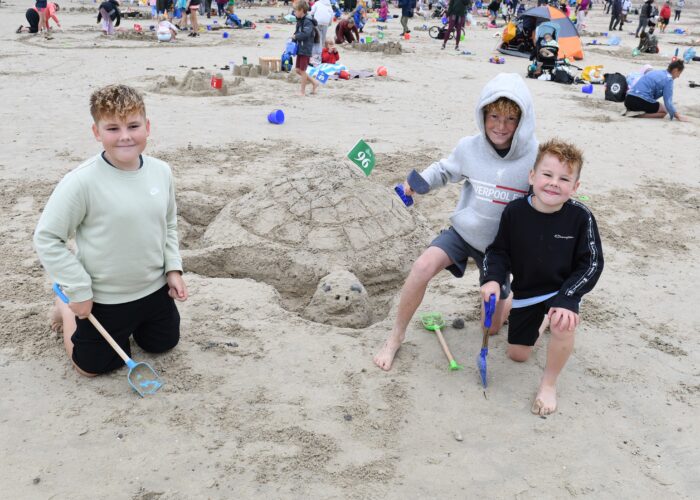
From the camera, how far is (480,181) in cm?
285

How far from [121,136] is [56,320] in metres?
1.11

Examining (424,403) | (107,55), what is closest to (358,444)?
(424,403)

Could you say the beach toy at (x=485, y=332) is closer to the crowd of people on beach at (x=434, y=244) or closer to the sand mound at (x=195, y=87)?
the crowd of people on beach at (x=434, y=244)

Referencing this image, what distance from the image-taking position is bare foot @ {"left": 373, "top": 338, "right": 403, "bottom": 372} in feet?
9.40

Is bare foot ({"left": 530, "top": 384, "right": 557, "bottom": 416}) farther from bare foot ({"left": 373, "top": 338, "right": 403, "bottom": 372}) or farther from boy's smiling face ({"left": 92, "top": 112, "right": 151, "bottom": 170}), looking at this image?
boy's smiling face ({"left": 92, "top": 112, "right": 151, "bottom": 170})

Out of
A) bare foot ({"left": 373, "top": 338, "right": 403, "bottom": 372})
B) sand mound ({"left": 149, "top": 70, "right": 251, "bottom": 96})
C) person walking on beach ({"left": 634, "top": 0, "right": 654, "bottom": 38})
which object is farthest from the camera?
person walking on beach ({"left": 634, "top": 0, "right": 654, "bottom": 38})

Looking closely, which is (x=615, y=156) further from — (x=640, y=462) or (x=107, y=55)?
(x=107, y=55)

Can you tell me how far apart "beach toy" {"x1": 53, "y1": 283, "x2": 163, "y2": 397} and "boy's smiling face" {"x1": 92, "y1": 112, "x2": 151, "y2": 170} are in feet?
1.96

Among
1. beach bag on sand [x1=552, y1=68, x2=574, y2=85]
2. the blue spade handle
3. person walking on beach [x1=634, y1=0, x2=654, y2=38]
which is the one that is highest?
person walking on beach [x1=634, y1=0, x2=654, y2=38]

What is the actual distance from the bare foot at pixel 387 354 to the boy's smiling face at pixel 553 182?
3.20ft

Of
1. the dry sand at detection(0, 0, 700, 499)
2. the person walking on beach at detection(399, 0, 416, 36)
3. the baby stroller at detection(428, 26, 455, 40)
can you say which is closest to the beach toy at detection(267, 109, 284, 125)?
the dry sand at detection(0, 0, 700, 499)

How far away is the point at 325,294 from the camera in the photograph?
11.0 ft

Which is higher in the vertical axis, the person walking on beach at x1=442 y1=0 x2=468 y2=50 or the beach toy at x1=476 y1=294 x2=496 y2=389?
the person walking on beach at x1=442 y1=0 x2=468 y2=50

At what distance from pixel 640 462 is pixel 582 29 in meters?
24.4
